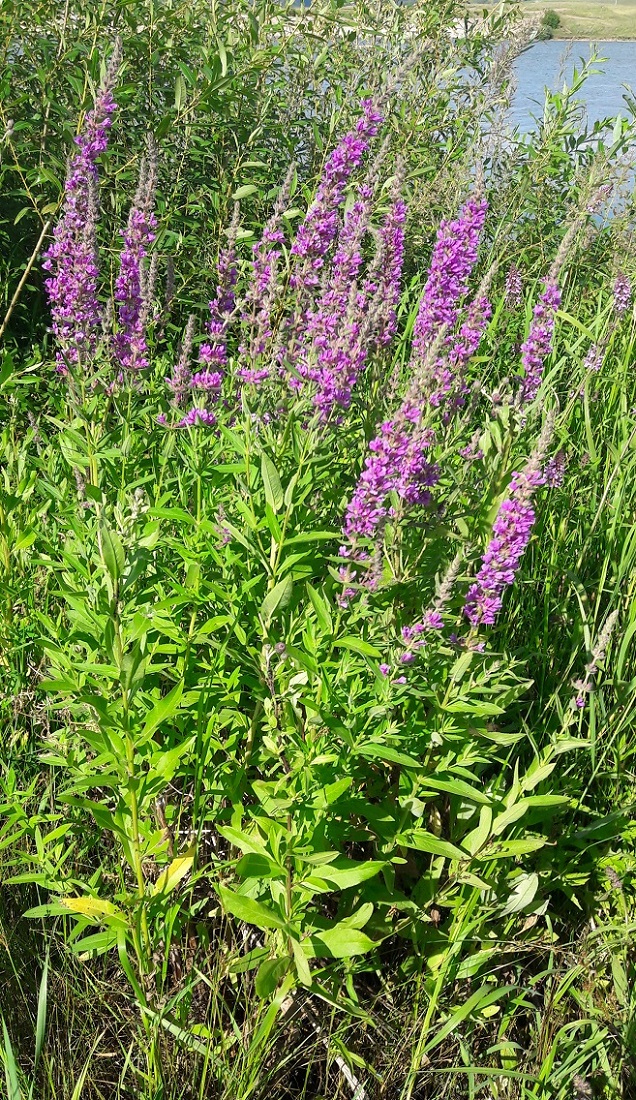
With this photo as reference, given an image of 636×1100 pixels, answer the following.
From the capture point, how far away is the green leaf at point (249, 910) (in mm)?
1908

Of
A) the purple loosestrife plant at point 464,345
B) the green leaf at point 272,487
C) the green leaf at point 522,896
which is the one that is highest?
the purple loosestrife plant at point 464,345

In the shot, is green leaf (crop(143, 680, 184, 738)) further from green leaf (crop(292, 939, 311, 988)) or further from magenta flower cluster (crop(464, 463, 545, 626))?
magenta flower cluster (crop(464, 463, 545, 626))

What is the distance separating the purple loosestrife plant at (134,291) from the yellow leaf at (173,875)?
4.53 feet

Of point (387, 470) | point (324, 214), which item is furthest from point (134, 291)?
point (387, 470)

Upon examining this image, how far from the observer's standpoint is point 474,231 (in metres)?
2.59

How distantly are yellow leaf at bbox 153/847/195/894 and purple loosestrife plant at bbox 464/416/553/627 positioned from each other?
0.85 m

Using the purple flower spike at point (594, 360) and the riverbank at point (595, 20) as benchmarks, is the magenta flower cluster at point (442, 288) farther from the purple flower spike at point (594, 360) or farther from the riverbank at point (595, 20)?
the riverbank at point (595, 20)

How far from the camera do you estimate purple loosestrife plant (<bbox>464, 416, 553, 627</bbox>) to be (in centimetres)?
206

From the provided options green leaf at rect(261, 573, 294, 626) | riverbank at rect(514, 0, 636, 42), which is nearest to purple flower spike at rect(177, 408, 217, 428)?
green leaf at rect(261, 573, 294, 626)

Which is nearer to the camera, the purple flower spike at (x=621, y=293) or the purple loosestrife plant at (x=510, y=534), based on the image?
the purple loosestrife plant at (x=510, y=534)

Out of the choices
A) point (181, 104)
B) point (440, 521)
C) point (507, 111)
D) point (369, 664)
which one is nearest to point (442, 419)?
point (440, 521)

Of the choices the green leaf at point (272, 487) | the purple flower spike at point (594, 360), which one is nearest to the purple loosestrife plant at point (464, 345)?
the green leaf at point (272, 487)

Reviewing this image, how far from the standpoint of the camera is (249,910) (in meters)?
1.92

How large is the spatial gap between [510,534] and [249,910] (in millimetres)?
981
